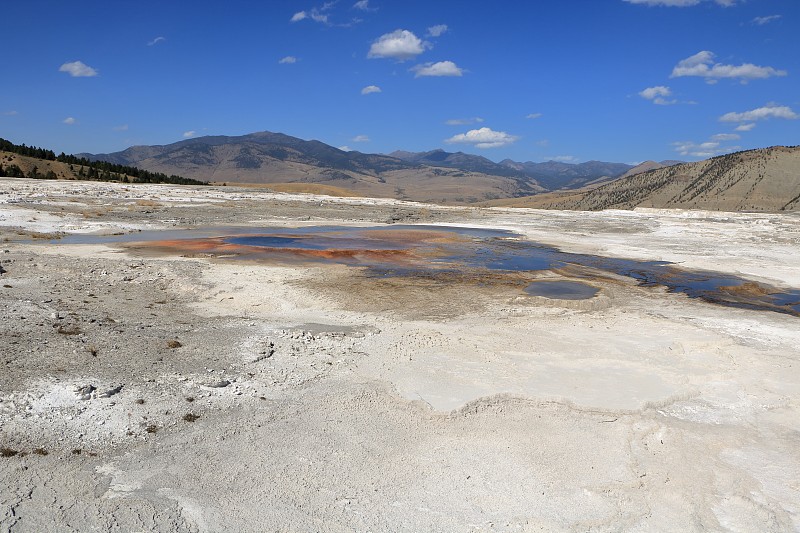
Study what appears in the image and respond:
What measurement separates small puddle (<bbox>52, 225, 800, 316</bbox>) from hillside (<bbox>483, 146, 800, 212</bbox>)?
49647mm

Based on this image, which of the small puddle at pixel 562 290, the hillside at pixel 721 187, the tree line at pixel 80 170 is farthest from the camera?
the hillside at pixel 721 187

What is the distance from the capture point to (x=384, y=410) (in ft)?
27.7

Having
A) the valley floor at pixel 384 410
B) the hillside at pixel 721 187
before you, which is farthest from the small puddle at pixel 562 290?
the hillside at pixel 721 187

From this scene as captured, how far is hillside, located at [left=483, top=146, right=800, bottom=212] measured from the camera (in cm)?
6931

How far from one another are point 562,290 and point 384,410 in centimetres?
1099

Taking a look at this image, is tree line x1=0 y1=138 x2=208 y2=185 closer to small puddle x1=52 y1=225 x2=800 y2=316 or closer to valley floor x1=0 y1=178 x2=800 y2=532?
small puddle x1=52 y1=225 x2=800 y2=316

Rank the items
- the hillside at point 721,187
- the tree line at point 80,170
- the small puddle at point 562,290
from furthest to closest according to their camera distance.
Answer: the hillside at point 721,187, the tree line at point 80,170, the small puddle at point 562,290

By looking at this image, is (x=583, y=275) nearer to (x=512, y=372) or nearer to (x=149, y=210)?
(x=512, y=372)

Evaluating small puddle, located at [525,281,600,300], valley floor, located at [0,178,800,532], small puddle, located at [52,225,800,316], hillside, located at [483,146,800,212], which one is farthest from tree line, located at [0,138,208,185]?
hillside, located at [483,146,800,212]

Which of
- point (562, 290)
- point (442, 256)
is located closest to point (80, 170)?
point (442, 256)

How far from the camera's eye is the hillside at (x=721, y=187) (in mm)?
69312

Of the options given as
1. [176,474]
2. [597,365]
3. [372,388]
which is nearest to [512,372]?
[597,365]

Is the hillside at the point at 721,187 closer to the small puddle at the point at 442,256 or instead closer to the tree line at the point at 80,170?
the small puddle at the point at 442,256

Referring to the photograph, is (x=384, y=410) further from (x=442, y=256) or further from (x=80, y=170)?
(x=80, y=170)
